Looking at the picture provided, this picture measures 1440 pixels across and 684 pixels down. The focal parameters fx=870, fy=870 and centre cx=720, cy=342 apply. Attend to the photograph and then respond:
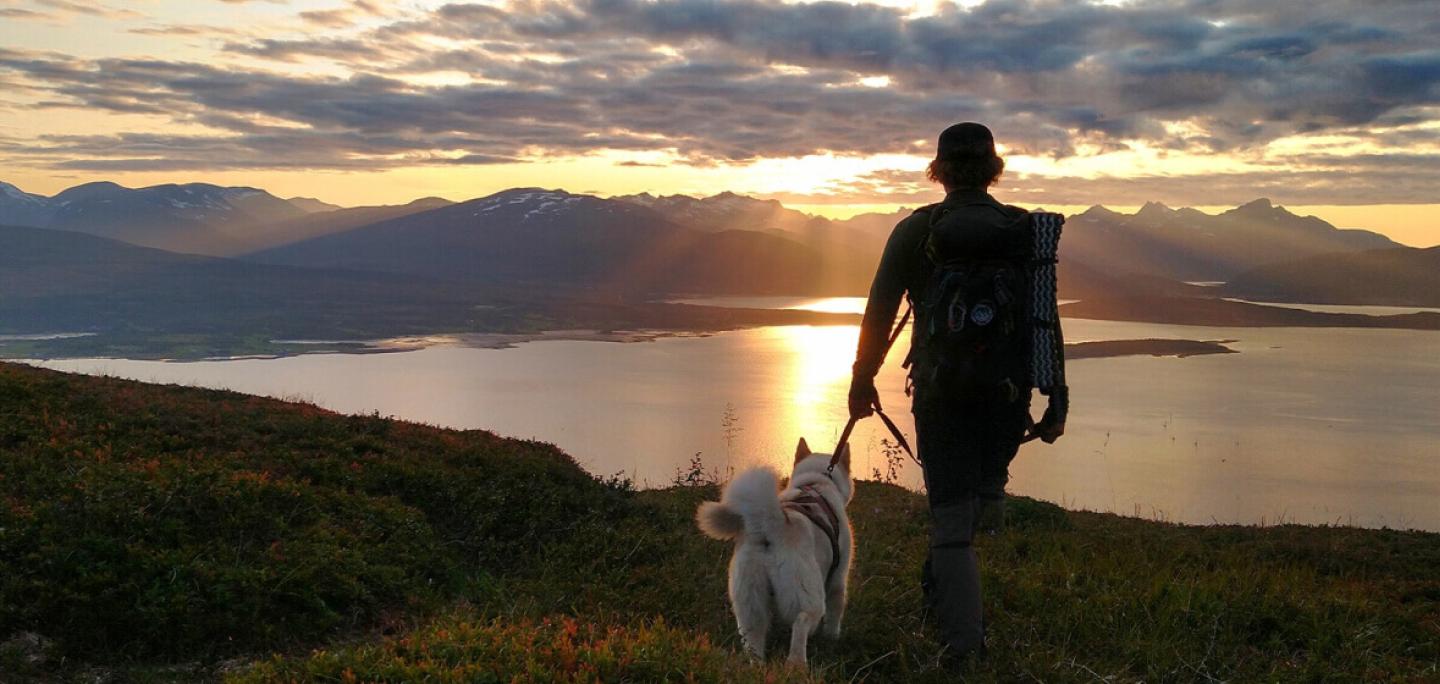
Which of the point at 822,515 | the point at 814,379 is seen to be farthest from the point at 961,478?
the point at 814,379

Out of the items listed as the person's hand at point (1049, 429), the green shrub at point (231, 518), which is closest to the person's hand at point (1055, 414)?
the person's hand at point (1049, 429)

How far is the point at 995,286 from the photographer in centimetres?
452

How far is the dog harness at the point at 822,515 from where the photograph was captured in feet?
17.0

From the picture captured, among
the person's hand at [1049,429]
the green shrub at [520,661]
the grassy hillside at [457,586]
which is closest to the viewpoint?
the green shrub at [520,661]

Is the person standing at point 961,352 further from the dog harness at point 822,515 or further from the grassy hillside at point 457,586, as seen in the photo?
the grassy hillside at point 457,586

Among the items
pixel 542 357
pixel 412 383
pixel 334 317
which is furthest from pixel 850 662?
pixel 334 317

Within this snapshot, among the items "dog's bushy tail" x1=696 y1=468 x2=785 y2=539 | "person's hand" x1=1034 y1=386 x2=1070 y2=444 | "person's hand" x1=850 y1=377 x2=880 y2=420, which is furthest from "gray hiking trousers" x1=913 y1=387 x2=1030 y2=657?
"dog's bushy tail" x1=696 y1=468 x2=785 y2=539

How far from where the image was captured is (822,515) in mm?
5289

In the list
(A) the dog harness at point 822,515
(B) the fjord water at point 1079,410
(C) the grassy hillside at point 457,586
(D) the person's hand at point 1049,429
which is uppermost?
(D) the person's hand at point 1049,429

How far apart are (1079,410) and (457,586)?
238 feet

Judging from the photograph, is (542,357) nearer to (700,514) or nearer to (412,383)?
(412,383)

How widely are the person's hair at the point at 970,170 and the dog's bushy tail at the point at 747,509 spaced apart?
6.33 ft

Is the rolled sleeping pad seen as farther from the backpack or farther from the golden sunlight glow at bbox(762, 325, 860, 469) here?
the golden sunlight glow at bbox(762, 325, 860, 469)

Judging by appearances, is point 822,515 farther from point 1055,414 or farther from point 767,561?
point 1055,414
